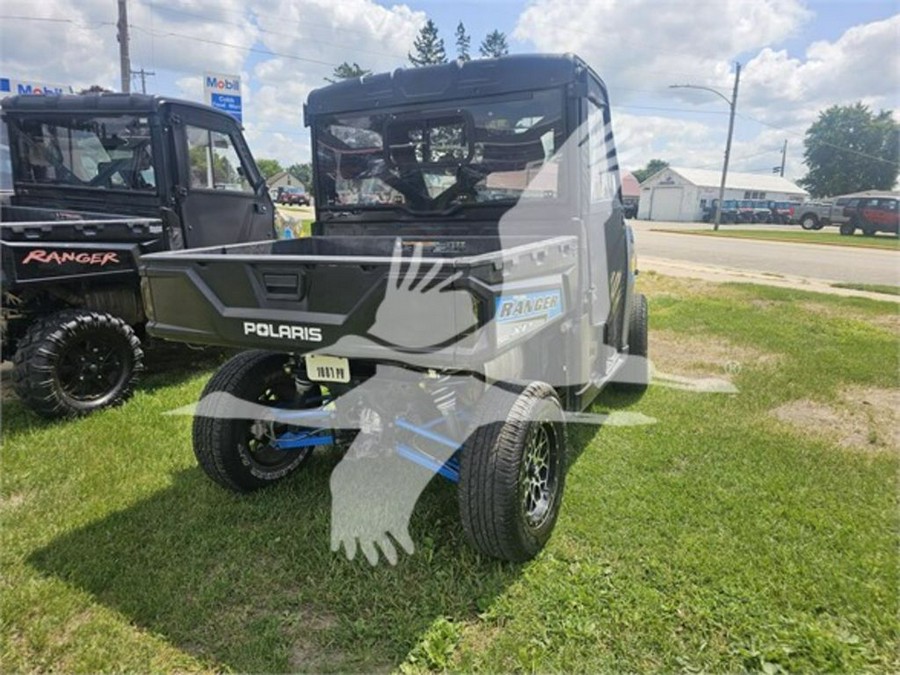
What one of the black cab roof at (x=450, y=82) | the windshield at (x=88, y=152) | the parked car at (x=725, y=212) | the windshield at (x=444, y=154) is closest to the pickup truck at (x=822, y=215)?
the parked car at (x=725, y=212)

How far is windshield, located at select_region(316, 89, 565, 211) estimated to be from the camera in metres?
3.36

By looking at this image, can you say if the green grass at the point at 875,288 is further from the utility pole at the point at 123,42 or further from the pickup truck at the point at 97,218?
the utility pole at the point at 123,42

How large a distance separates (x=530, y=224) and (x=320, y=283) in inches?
59.2

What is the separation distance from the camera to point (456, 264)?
2.12 m

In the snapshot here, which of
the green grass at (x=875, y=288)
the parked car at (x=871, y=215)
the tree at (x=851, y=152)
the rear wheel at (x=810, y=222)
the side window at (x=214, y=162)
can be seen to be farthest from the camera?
the tree at (x=851, y=152)

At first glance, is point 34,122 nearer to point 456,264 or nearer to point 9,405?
point 9,405

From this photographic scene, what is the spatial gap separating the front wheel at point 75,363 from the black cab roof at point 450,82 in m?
2.30

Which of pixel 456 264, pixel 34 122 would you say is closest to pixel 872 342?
pixel 456 264

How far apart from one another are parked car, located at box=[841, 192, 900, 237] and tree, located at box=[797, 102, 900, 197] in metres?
41.9

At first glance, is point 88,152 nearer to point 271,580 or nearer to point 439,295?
point 271,580

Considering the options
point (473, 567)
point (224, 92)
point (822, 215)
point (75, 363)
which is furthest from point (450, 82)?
point (822, 215)

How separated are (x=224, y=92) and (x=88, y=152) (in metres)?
6.59

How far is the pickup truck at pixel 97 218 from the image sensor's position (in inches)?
168

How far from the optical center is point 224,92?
11195 millimetres
